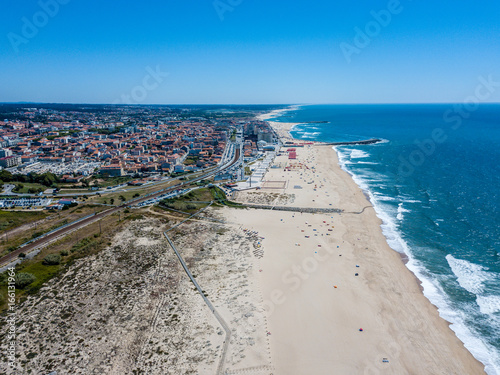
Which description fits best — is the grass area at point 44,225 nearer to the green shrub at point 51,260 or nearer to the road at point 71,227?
the road at point 71,227

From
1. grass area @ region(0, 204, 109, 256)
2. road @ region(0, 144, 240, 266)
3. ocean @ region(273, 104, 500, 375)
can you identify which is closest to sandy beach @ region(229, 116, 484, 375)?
ocean @ region(273, 104, 500, 375)

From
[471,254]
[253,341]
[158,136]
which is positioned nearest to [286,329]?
[253,341]

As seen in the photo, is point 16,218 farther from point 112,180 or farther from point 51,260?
point 112,180

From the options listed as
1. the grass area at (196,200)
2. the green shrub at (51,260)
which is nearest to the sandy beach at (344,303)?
the grass area at (196,200)

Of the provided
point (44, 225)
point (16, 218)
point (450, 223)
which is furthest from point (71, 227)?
point (450, 223)

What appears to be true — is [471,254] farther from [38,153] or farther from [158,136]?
[158,136]
